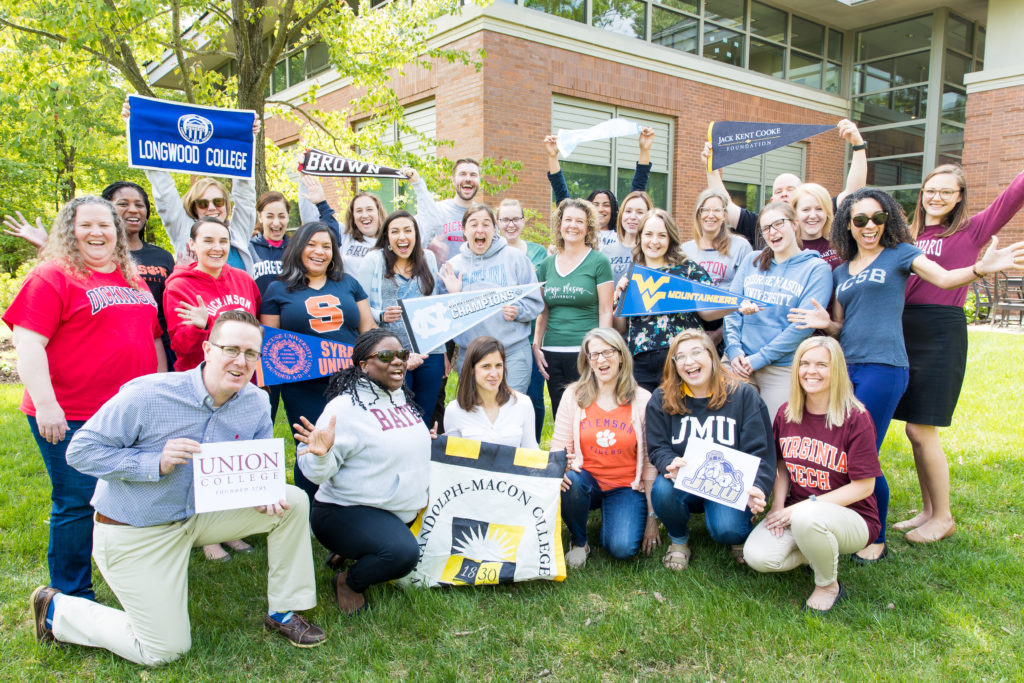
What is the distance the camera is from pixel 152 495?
10.3ft

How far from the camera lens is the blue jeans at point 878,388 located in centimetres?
397

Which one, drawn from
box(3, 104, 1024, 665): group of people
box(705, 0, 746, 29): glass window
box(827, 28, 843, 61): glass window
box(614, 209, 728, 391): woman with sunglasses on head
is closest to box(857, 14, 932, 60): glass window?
box(827, 28, 843, 61): glass window

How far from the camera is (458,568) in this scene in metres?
3.88

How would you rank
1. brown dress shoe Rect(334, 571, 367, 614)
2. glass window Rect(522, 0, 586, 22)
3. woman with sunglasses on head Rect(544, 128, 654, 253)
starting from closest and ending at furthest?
brown dress shoe Rect(334, 571, 367, 614), woman with sunglasses on head Rect(544, 128, 654, 253), glass window Rect(522, 0, 586, 22)

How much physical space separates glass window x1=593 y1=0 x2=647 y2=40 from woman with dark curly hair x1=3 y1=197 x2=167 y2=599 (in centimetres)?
1218

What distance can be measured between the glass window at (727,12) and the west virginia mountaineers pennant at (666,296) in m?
13.1

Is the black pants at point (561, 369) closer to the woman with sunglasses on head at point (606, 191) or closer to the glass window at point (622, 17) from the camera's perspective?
the woman with sunglasses on head at point (606, 191)

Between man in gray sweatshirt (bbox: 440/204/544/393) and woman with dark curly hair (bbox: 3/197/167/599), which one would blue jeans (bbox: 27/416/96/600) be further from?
man in gray sweatshirt (bbox: 440/204/544/393)

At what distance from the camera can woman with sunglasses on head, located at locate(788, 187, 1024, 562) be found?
3.95 metres

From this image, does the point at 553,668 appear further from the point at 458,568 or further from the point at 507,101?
the point at 507,101

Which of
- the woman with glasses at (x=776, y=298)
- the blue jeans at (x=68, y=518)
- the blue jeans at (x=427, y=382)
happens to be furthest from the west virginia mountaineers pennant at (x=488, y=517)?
the blue jeans at (x=68, y=518)

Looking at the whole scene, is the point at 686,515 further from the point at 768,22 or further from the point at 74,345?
the point at 768,22

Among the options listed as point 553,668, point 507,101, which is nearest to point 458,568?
point 553,668

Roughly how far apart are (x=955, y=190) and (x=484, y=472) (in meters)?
3.47
